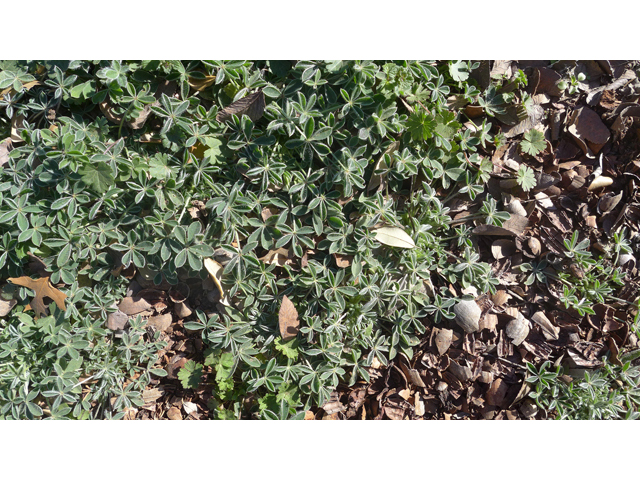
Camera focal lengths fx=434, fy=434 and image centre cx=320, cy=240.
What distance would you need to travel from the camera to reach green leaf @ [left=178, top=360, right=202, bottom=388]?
2482mm

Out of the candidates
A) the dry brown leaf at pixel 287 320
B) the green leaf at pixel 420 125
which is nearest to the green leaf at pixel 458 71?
the green leaf at pixel 420 125

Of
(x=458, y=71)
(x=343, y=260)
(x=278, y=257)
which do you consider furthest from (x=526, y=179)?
(x=278, y=257)

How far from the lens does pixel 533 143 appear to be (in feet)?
8.68

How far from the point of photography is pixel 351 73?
2.33 meters

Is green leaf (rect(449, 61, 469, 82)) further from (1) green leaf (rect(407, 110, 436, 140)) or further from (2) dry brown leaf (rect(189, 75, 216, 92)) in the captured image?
(2) dry brown leaf (rect(189, 75, 216, 92))

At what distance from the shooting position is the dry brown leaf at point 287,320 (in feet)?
7.85

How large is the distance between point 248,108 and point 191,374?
1.54 m

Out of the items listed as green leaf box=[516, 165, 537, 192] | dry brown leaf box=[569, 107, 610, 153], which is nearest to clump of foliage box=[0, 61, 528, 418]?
green leaf box=[516, 165, 537, 192]

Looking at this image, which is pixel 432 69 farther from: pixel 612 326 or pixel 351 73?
pixel 612 326

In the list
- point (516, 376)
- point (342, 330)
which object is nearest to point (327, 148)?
point (342, 330)

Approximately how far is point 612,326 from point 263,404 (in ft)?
7.09

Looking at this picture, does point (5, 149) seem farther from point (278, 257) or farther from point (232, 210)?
point (278, 257)

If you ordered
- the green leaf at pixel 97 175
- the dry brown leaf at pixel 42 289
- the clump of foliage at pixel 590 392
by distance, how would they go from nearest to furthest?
the green leaf at pixel 97 175
the dry brown leaf at pixel 42 289
the clump of foliage at pixel 590 392

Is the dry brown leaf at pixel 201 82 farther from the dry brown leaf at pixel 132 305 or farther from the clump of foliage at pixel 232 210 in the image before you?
the dry brown leaf at pixel 132 305
